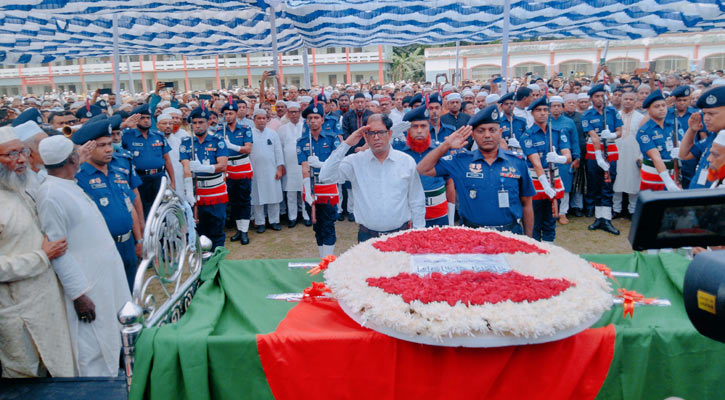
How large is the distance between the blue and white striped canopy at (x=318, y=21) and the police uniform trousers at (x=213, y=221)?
Answer: 3264 mm

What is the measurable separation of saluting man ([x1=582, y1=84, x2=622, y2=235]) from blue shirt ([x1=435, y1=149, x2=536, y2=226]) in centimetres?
353

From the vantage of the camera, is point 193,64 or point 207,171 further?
point 193,64

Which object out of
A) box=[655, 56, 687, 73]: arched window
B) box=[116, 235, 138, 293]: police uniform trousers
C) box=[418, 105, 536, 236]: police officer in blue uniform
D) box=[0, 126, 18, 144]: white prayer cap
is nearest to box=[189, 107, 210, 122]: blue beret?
box=[116, 235, 138, 293]: police uniform trousers

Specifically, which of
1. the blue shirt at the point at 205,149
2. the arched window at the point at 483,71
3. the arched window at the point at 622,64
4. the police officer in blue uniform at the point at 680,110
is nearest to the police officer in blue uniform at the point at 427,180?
the blue shirt at the point at 205,149

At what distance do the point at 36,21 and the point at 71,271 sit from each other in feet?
32.3

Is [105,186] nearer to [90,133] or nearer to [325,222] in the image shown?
[90,133]

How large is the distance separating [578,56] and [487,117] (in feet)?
113

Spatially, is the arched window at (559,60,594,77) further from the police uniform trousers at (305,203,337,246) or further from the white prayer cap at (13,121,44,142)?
the white prayer cap at (13,121,44,142)

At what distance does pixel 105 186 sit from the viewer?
3.76 meters

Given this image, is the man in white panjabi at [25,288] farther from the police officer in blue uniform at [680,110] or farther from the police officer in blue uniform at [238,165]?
the police officer in blue uniform at [680,110]

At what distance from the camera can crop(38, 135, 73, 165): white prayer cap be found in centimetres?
292

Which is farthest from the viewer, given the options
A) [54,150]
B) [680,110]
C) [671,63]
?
[671,63]

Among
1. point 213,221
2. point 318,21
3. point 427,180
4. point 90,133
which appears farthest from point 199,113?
point 318,21

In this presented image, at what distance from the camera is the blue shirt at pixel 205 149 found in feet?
19.5
